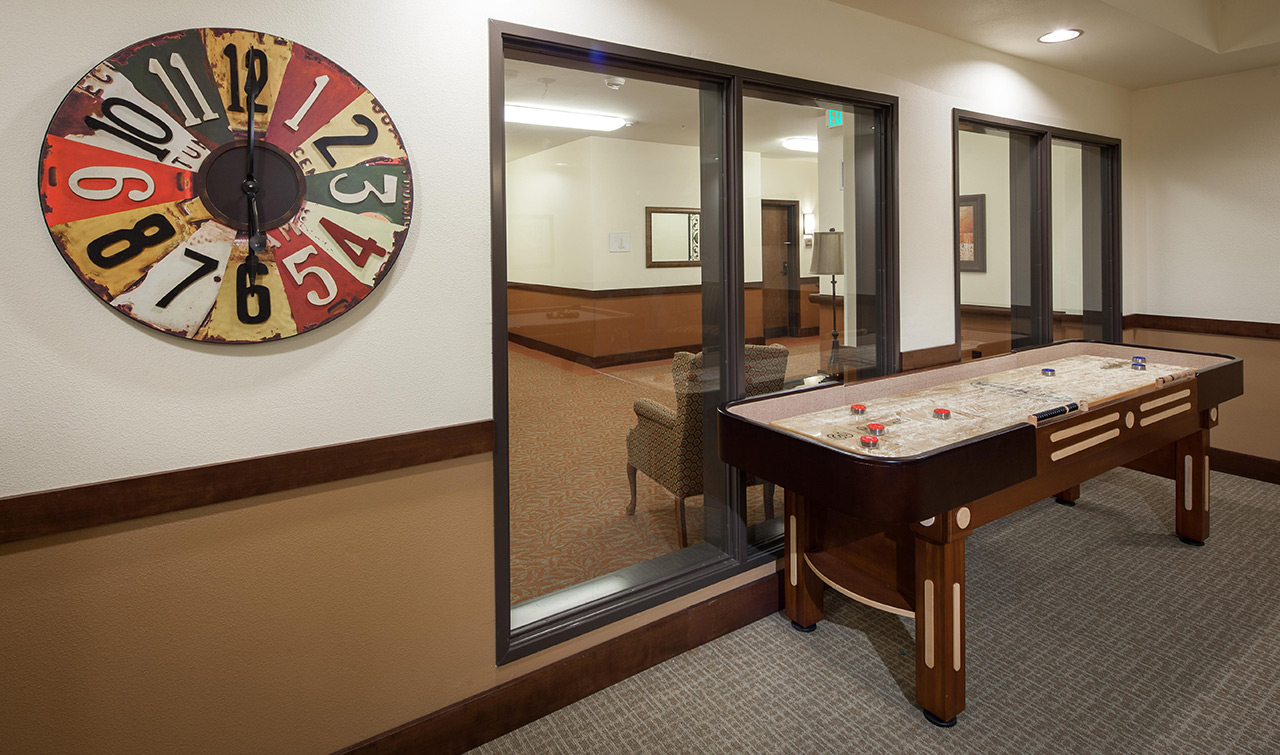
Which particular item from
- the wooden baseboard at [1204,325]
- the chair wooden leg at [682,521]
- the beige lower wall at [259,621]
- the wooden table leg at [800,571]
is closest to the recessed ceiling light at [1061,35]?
the wooden baseboard at [1204,325]

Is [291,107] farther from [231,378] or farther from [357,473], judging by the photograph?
[357,473]

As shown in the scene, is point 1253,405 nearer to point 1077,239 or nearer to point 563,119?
point 1077,239

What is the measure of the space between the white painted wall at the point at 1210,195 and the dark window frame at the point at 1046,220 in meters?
0.22

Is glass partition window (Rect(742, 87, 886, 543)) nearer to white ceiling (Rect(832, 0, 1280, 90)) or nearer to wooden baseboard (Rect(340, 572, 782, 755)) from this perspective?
wooden baseboard (Rect(340, 572, 782, 755))

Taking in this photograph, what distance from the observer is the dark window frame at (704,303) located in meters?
1.96

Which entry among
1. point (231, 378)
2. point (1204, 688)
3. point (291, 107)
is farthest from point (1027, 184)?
point (231, 378)

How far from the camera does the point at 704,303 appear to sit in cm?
257

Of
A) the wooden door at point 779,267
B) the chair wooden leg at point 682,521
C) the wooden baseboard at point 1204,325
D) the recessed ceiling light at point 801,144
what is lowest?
the chair wooden leg at point 682,521

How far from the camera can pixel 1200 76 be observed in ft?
13.6

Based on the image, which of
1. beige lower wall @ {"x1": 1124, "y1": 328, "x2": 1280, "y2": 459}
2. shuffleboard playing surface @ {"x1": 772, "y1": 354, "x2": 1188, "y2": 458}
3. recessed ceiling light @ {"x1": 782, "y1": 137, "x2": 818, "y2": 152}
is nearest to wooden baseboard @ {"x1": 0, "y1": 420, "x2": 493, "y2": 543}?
shuffleboard playing surface @ {"x1": 772, "y1": 354, "x2": 1188, "y2": 458}

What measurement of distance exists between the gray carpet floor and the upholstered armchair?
576 mm

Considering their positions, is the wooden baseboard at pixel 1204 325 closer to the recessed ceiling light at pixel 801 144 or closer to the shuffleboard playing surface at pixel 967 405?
the shuffleboard playing surface at pixel 967 405

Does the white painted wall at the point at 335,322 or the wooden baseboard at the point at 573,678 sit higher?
the white painted wall at the point at 335,322

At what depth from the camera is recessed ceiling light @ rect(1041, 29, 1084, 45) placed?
3209 millimetres
